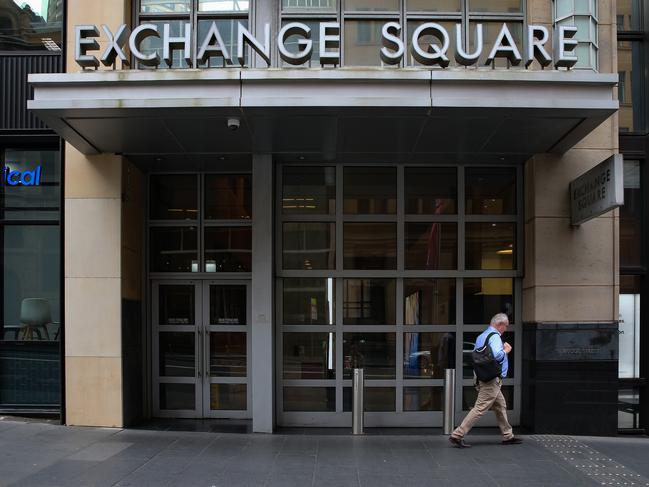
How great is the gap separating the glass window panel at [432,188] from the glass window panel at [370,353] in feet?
6.93

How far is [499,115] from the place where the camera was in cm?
779

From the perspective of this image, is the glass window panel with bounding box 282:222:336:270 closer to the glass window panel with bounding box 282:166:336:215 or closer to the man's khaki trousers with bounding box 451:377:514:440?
the glass window panel with bounding box 282:166:336:215

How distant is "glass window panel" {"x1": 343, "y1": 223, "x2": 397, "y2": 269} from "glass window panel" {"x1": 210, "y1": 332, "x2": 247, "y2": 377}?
2.12 m

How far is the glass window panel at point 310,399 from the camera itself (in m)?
10.0

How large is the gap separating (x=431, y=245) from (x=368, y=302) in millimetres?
1335

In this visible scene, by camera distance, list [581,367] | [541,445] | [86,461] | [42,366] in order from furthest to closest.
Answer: [42,366]
[581,367]
[541,445]
[86,461]

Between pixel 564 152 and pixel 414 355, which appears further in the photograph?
pixel 414 355

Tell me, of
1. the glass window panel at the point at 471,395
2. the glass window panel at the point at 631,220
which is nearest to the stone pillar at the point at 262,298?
the glass window panel at the point at 471,395

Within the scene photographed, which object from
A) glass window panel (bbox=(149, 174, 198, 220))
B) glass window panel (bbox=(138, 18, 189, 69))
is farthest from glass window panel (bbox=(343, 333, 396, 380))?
glass window panel (bbox=(138, 18, 189, 69))

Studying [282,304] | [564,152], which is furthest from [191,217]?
[564,152]

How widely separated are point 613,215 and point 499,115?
2883 mm

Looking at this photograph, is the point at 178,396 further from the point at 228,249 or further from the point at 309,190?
the point at 309,190

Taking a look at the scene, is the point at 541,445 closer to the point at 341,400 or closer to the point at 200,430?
the point at 341,400

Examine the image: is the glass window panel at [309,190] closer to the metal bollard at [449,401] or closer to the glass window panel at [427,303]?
the glass window panel at [427,303]
